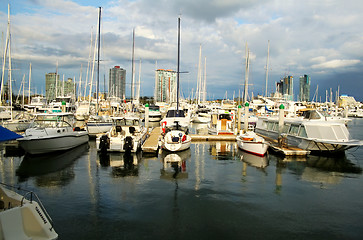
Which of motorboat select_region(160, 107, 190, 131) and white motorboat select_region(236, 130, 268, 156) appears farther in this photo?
motorboat select_region(160, 107, 190, 131)

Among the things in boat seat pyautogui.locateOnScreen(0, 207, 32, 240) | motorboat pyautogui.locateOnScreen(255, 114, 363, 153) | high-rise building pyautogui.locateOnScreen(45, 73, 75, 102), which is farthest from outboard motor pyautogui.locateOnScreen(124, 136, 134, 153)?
high-rise building pyautogui.locateOnScreen(45, 73, 75, 102)

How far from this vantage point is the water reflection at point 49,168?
13.6 m

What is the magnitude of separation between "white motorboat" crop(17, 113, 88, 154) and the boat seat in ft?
42.7

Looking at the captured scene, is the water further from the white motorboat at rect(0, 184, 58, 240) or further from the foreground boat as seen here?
the white motorboat at rect(0, 184, 58, 240)

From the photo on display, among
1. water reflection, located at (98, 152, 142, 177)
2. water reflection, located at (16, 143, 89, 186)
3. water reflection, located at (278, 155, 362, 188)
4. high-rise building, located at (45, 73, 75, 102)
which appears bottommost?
water reflection, located at (16, 143, 89, 186)

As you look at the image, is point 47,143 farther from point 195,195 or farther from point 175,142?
point 195,195

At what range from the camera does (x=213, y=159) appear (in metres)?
19.3

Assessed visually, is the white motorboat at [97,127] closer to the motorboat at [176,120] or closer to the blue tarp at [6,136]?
the motorboat at [176,120]

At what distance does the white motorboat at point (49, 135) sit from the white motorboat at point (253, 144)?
539 inches

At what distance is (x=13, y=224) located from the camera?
572 centimetres

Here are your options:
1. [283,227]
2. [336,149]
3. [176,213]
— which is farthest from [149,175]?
[336,149]

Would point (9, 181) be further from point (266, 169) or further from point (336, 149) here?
point (336, 149)

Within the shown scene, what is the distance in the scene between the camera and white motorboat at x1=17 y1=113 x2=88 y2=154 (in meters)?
18.2

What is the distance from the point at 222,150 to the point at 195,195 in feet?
38.6
